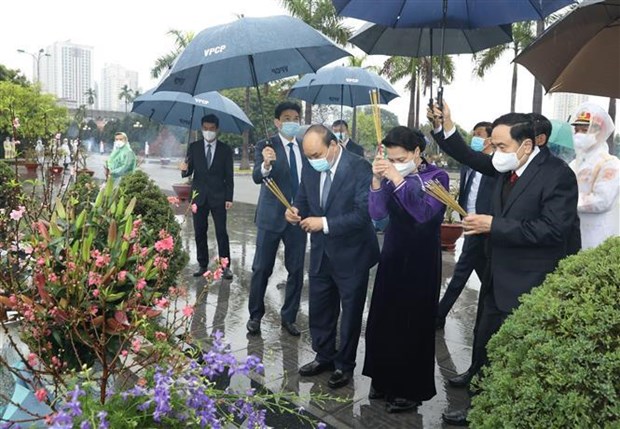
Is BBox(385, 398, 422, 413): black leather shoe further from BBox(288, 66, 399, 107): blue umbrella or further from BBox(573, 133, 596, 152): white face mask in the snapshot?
BBox(288, 66, 399, 107): blue umbrella

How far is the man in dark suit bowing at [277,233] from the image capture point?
15.1 ft

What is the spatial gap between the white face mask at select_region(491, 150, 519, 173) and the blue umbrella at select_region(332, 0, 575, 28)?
37.8 inches

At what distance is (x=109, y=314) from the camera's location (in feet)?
7.48

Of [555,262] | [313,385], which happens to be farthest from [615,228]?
[313,385]

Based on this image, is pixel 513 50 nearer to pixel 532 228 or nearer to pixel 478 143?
pixel 478 143

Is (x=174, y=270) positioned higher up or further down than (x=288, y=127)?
further down

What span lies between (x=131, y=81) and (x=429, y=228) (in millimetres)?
171317

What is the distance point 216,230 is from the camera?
646 centimetres

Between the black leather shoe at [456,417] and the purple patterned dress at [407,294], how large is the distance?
17 centimetres

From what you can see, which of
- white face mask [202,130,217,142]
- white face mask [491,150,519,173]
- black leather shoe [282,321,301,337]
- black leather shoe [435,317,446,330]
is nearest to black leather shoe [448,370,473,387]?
black leather shoe [435,317,446,330]

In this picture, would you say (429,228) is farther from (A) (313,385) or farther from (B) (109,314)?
(B) (109,314)

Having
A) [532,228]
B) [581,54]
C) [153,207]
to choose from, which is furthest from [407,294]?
[153,207]

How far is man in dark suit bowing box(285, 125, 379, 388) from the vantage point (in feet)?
11.6

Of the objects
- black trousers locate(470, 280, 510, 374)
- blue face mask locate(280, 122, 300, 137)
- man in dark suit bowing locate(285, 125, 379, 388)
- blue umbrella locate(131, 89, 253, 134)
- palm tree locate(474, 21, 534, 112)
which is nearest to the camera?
black trousers locate(470, 280, 510, 374)
